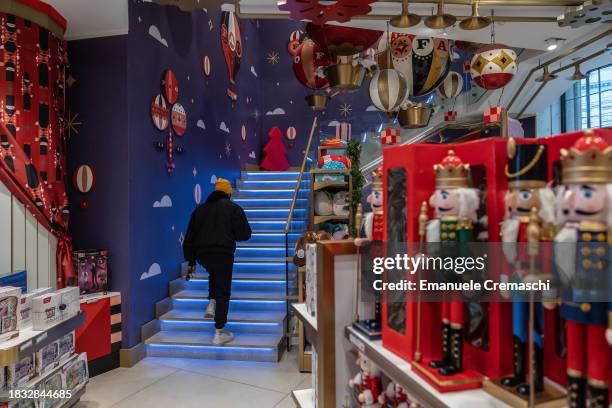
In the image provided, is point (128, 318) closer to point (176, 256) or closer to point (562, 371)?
point (176, 256)

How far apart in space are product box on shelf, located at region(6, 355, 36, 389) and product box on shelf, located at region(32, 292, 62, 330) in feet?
0.68

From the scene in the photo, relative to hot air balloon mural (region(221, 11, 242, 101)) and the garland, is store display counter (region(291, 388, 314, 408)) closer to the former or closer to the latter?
the garland

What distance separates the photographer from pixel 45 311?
2.87 meters

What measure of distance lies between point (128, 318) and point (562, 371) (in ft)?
13.6

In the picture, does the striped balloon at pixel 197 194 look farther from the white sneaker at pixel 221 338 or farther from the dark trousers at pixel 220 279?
the white sneaker at pixel 221 338

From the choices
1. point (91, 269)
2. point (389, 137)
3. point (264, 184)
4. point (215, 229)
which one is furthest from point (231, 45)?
point (91, 269)

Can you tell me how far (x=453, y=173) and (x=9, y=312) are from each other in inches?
103

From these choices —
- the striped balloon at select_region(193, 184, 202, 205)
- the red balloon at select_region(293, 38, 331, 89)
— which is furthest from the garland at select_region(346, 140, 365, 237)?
the striped balloon at select_region(193, 184, 202, 205)

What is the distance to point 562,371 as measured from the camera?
1.00 metres

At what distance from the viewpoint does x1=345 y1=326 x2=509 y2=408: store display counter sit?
100 centimetres

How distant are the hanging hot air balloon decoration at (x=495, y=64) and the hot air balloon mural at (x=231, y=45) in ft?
17.2

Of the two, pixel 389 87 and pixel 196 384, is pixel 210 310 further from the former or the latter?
pixel 389 87

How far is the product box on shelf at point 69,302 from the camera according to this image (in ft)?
10.1

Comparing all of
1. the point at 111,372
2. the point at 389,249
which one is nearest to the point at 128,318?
the point at 111,372
